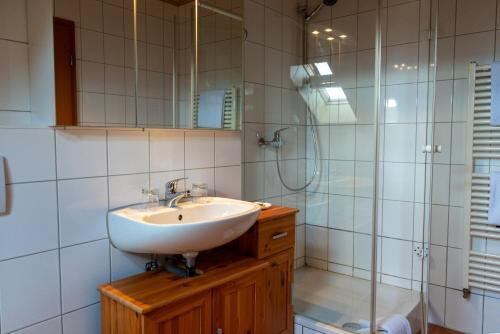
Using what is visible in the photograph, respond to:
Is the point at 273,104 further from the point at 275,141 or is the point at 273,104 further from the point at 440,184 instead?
the point at 440,184

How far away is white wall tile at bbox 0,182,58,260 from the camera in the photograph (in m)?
1.28

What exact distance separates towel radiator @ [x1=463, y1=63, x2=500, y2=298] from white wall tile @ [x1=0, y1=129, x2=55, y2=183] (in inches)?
88.4

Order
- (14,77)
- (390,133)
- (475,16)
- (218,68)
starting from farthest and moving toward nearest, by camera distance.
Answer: (390,133)
(475,16)
(218,68)
(14,77)

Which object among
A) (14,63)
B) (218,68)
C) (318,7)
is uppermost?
(318,7)

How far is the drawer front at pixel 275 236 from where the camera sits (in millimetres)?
1846

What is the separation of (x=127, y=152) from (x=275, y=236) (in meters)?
0.83

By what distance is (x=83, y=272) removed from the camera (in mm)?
1494

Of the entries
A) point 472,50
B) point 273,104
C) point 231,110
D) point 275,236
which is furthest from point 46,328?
point 472,50

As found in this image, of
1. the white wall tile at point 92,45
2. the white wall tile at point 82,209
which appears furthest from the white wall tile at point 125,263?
the white wall tile at point 92,45

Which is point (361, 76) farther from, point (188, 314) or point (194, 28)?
point (188, 314)

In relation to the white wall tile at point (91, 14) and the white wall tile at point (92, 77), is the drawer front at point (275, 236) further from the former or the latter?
the white wall tile at point (91, 14)

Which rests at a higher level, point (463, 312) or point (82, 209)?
point (82, 209)

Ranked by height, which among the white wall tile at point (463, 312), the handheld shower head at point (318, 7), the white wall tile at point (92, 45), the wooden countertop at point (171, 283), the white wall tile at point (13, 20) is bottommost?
the white wall tile at point (463, 312)

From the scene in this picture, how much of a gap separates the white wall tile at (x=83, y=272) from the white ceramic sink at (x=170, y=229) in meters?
0.09
